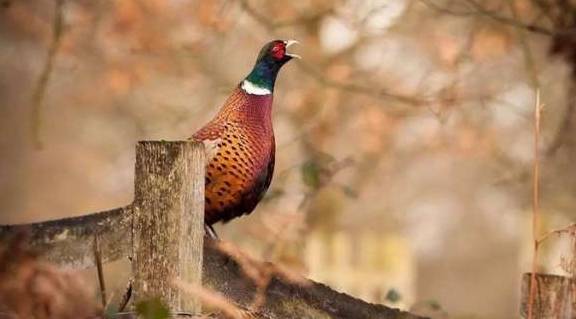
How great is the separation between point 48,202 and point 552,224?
372 inches

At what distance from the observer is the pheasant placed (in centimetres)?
340

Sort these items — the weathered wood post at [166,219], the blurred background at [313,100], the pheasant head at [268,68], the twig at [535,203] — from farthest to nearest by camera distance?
the blurred background at [313,100], the pheasant head at [268,68], the twig at [535,203], the weathered wood post at [166,219]

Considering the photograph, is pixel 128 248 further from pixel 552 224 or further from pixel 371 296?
pixel 371 296

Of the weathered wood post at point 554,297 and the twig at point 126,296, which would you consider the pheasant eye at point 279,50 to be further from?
the twig at point 126,296

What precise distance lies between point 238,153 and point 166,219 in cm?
62

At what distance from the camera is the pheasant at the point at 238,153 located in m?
3.40

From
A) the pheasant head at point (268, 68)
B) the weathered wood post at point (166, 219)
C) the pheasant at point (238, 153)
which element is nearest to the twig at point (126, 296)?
the weathered wood post at point (166, 219)

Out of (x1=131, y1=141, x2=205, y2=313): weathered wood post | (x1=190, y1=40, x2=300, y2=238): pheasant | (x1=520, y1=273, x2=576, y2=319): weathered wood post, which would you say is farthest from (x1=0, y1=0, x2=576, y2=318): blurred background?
(x1=131, y1=141, x2=205, y2=313): weathered wood post

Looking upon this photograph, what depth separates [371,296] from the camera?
1564 cm

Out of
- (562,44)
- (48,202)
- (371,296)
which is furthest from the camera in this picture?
(48,202)

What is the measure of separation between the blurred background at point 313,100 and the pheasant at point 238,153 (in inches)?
32.6

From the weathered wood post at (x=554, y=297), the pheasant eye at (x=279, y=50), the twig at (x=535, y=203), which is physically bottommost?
the weathered wood post at (x=554, y=297)

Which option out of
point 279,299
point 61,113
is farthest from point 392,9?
point 61,113

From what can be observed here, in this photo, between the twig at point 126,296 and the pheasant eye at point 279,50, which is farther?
the pheasant eye at point 279,50
